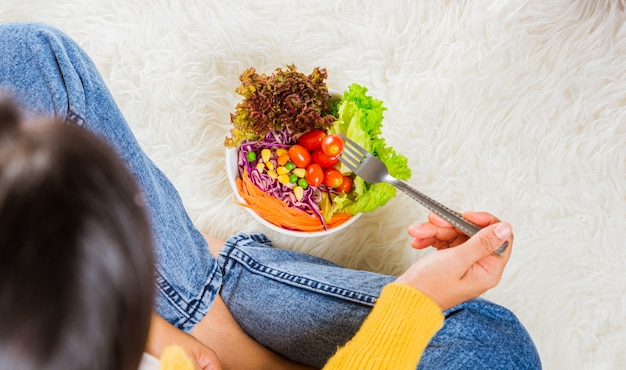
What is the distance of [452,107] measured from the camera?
3.54ft

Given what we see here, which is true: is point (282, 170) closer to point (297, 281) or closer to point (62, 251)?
point (297, 281)

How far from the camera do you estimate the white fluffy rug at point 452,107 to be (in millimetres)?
1059

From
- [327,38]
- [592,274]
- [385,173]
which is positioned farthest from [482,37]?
[592,274]

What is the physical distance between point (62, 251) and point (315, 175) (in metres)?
0.67

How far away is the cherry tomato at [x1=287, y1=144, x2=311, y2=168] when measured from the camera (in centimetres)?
93

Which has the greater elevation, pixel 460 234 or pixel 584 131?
pixel 584 131

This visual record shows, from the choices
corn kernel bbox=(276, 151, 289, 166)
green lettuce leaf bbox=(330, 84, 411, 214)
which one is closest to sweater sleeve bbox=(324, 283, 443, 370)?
green lettuce leaf bbox=(330, 84, 411, 214)

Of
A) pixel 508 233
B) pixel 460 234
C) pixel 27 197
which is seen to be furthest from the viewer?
pixel 460 234

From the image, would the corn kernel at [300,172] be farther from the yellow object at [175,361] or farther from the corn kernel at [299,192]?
the yellow object at [175,361]

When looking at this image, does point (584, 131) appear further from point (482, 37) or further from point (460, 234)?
point (460, 234)

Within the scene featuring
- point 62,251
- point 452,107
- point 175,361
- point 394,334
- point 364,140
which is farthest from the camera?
point 452,107

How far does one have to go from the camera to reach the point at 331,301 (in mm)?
852

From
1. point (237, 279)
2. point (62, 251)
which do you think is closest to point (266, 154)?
point (237, 279)

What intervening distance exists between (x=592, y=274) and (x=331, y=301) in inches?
23.7
